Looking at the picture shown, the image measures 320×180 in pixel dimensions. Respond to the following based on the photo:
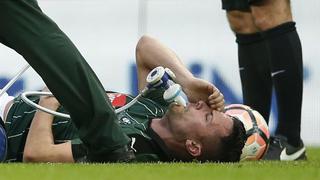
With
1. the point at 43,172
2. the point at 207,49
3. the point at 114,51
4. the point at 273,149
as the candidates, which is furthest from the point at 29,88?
the point at 43,172

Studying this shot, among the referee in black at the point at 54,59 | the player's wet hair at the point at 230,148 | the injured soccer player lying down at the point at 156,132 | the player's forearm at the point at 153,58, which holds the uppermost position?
the referee in black at the point at 54,59

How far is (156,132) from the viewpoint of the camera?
4656 millimetres

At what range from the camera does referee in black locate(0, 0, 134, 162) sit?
405 cm

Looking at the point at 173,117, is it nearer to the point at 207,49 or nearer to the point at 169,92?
Result: the point at 169,92

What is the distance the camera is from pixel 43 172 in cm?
378

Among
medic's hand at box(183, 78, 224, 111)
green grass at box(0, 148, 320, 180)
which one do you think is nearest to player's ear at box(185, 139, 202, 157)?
medic's hand at box(183, 78, 224, 111)

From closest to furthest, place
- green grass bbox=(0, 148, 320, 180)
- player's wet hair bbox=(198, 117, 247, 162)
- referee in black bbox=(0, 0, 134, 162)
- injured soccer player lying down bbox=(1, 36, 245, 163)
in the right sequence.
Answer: green grass bbox=(0, 148, 320, 180), referee in black bbox=(0, 0, 134, 162), injured soccer player lying down bbox=(1, 36, 245, 163), player's wet hair bbox=(198, 117, 247, 162)

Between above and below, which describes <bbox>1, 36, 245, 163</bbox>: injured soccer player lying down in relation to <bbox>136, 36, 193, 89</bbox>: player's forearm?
below

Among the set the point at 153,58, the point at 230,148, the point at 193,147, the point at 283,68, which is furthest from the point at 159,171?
the point at 283,68

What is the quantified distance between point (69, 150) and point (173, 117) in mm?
457

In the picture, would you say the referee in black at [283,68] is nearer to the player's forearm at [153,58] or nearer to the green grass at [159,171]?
the player's forearm at [153,58]

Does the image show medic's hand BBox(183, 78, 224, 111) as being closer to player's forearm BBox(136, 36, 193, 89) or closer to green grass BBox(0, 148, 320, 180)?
player's forearm BBox(136, 36, 193, 89)

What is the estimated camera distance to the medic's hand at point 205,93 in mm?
4664

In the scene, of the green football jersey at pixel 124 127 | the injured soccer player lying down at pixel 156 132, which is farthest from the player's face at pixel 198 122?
the green football jersey at pixel 124 127
